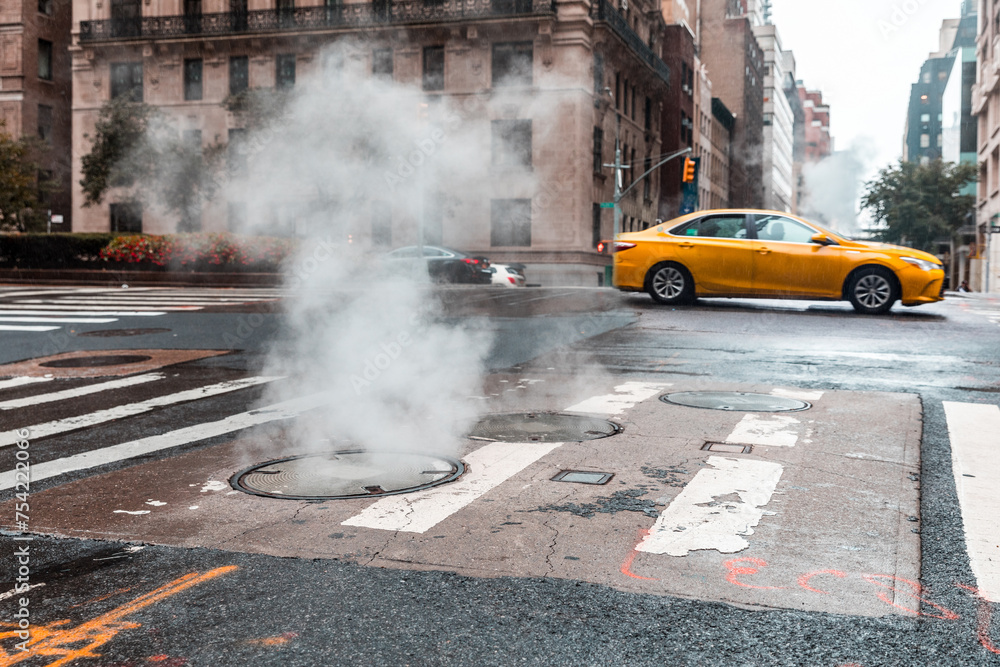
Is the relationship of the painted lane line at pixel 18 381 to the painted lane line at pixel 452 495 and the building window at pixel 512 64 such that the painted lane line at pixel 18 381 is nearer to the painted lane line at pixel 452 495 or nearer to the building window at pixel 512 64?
the painted lane line at pixel 452 495

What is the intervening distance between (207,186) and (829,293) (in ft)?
50.8

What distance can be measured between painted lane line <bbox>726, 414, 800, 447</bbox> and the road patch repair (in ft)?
0.07

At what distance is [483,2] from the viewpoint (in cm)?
1522

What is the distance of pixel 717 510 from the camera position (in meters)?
3.51

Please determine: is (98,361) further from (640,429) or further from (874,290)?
(874,290)

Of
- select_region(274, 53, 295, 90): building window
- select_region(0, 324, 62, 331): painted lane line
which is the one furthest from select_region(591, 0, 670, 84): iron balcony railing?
select_region(0, 324, 62, 331): painted lane line

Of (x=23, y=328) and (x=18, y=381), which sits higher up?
(x=23, y=328)

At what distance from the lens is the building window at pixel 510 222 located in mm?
19703

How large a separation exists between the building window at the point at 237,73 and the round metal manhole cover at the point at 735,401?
448 inches

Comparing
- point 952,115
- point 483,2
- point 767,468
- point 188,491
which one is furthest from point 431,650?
point 952,115

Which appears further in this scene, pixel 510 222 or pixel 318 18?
pixel 510 222

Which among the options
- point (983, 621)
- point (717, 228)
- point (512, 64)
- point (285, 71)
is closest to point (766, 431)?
point (983, 621)

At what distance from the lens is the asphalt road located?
235 centimetres

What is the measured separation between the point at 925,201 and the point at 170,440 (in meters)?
52.7
